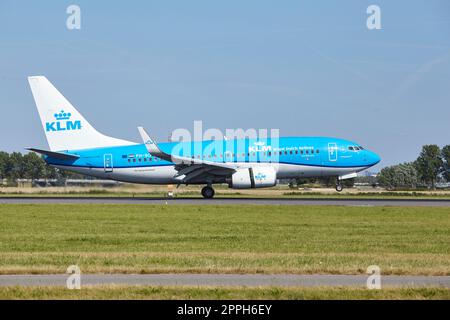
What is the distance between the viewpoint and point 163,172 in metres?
56.7

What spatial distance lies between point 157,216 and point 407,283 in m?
22.2

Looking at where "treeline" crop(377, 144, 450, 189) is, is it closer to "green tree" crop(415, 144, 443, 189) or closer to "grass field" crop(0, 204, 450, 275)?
"green tree" crop(415, 144, 443, 189)

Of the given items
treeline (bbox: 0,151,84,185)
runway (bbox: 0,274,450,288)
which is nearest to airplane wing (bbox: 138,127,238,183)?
runway (bbox: 0,274,450,288)

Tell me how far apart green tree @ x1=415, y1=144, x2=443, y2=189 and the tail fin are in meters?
101

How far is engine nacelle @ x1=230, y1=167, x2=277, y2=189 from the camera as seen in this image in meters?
Result: 53.8

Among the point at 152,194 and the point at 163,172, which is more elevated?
the point at 163,172

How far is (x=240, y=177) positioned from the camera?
53812 millimetres

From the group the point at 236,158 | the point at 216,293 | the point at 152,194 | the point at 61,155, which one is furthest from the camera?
the point at 152,194

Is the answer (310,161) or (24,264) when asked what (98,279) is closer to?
(24,264)

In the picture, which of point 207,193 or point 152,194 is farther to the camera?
point 152,194

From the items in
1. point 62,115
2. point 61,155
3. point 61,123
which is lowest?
point 61,155

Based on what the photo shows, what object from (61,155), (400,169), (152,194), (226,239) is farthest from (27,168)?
(226,239)

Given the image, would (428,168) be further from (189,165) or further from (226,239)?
(226,239)

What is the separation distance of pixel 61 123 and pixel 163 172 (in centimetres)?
921
